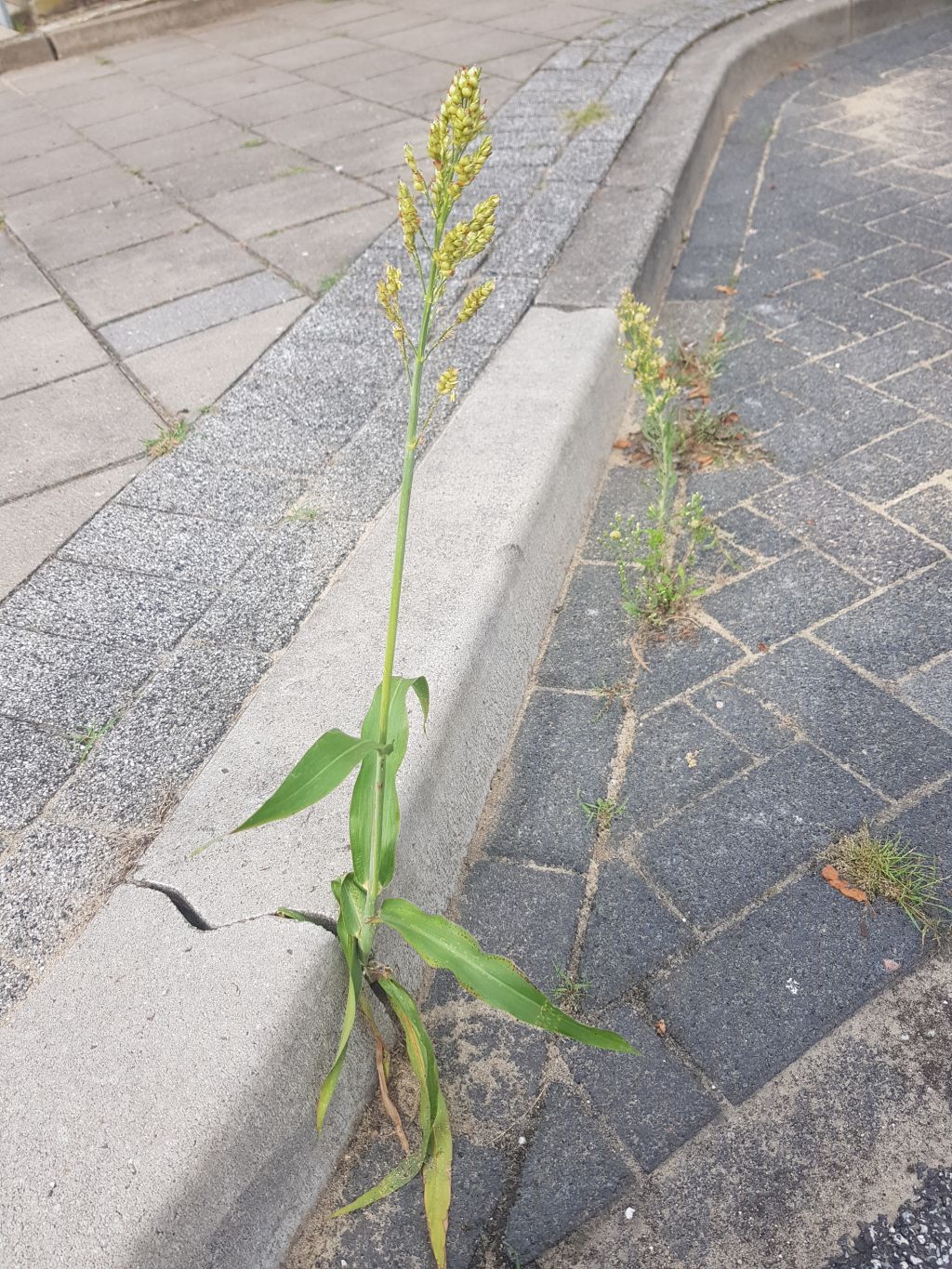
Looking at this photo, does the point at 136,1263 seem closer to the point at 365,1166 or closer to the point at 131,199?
the point at 365,1166

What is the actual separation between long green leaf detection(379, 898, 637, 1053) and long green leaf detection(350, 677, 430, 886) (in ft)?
0.22

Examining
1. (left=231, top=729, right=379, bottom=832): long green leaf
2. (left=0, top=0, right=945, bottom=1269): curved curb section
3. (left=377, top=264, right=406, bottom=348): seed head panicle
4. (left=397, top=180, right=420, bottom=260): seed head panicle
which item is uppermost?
(left=397, top=180, right=420, bottom=260): seed head panicle

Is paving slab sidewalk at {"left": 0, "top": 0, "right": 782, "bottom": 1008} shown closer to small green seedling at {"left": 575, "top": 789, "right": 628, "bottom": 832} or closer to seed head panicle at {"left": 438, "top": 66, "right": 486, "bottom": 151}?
small green seedling at {"left": 575, "top": 789, "right": 628, "bottom": 832}

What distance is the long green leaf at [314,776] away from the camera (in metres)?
1.42

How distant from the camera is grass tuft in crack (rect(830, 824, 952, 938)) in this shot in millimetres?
1921

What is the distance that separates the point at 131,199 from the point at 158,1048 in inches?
163

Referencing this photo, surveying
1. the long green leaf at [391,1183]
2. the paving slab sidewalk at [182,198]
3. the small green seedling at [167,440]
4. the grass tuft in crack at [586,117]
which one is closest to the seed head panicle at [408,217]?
the long green leaf at [391,1183]

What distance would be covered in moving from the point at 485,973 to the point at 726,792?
856 mm

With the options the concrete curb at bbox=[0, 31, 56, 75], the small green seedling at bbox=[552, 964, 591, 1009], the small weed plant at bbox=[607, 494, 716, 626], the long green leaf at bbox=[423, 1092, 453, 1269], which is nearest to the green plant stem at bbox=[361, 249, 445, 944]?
the long green leaf at bbox=[423, 1092, 453, 1269]

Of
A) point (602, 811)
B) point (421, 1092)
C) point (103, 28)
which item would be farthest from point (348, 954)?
point (103, 28)

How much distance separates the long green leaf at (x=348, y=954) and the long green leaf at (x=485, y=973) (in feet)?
0.16

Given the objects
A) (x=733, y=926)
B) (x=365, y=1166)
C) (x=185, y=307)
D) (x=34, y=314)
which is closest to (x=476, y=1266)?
(x=365, y=1166)

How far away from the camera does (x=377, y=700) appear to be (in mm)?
1626

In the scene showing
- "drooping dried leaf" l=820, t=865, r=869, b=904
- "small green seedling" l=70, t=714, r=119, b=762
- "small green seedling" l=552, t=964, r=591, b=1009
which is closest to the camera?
"small green seedling" l=552, t=964, r=591, b=1009
